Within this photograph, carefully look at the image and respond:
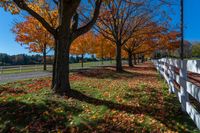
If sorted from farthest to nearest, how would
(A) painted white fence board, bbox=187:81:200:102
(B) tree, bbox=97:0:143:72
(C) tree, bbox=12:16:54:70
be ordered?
(C) tree, bbox=12:16:54:70, (B) tree, bbox=97:0:143:72, (A) painted white fence board, bbox=187:81:200:102

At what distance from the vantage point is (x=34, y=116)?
6.42m

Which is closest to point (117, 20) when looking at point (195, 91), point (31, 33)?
point (31, 33)

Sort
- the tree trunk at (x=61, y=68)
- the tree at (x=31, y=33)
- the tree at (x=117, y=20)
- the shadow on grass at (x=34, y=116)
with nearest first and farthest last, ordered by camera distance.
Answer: the shadow on grass at (x=34, y=116) → the tree trunk at (x=61, y=68) → the tree at (x=117, y=20) → the tree at (x=31, y=33)

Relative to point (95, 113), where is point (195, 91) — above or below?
above

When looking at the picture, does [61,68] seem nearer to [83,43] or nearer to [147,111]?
[147,111]

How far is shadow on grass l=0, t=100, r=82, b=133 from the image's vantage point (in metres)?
5.82

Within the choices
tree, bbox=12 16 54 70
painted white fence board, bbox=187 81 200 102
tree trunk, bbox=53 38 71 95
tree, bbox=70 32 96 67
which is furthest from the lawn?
tree, bbox=70 32 96 67

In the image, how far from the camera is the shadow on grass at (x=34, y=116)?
19.1 feet

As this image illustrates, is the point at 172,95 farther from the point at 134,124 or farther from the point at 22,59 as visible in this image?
the point at 22,59

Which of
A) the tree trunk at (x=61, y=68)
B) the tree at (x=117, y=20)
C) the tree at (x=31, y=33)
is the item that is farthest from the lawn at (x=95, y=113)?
the tree at (x=31, y=33)

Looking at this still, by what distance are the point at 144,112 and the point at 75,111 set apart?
2.07m

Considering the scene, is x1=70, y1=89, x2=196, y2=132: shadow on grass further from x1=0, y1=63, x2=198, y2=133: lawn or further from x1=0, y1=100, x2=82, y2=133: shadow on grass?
x1=0, y1=100, x2=82, y2=133: shadow on grass

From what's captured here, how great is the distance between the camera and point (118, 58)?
22047mm

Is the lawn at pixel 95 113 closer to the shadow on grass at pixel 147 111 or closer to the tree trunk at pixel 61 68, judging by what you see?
the shadow on grass at pixel 147 111
